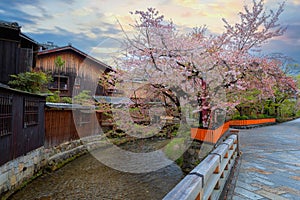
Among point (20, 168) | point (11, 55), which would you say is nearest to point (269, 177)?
point (20, 168)

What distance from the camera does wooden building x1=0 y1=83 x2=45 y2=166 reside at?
225 inches

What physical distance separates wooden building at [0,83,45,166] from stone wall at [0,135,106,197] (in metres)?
0.23

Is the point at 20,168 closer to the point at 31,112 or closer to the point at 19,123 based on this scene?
the point at 19,123

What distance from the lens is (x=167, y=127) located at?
8.23 metres

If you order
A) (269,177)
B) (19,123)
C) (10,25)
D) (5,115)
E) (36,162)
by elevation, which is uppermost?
(10,25)

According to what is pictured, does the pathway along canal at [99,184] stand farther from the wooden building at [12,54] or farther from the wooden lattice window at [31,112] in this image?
the wooden building at [12,54]

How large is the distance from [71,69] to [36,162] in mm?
10510

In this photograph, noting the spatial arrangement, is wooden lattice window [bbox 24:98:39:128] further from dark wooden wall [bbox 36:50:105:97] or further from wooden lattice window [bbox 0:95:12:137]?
dark wooden wall [bbox 36:50:105:97]

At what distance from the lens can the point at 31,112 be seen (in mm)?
7410

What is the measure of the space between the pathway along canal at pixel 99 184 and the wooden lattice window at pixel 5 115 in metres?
1.79

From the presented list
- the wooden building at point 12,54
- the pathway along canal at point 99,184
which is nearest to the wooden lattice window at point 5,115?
the pathway along canal at point 99,184

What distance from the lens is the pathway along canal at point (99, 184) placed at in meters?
6.31

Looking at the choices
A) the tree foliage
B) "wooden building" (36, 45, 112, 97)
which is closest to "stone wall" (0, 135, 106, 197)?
the tree foliage

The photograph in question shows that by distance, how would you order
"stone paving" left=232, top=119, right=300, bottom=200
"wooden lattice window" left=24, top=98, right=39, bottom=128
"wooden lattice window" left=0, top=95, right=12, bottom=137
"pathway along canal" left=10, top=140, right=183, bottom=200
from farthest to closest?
"wooden lattice window" left=24, top=98, right=39, bottom=128
"pathway along canal" left=10, top=140, right=183, bottom=200
"wooden lattice window" left=0, top=95, right=12, bottom=137
"stone paving" left=232, top=119, right=300, bottom=200
